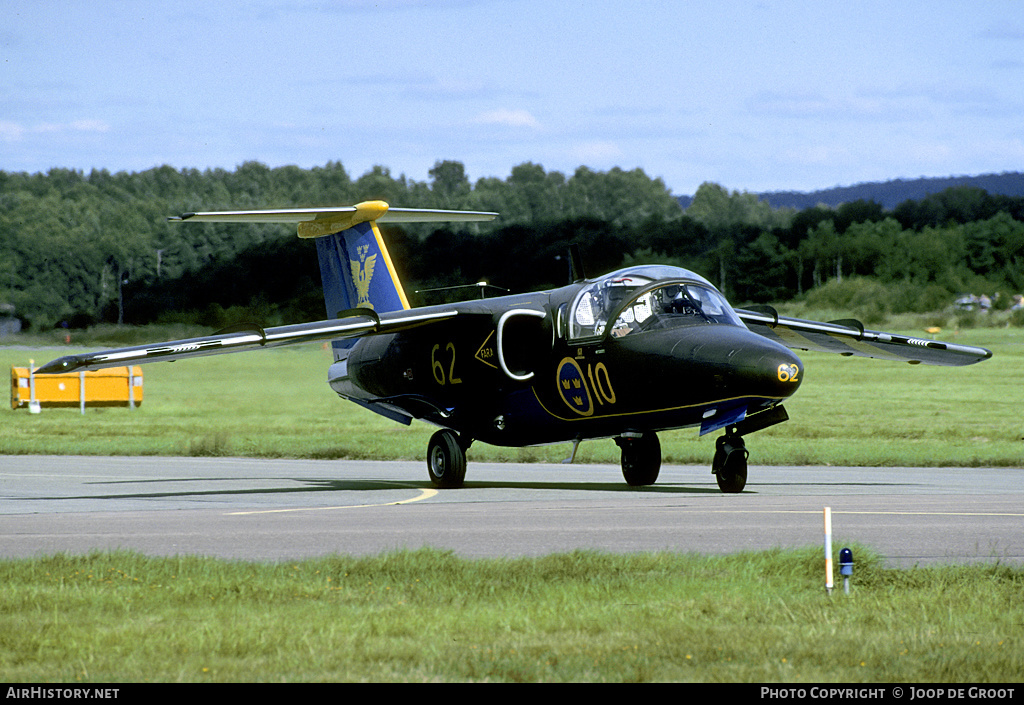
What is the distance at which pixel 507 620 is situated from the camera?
8281mm

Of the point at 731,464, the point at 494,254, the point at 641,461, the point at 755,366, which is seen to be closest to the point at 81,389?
the point at 494,254

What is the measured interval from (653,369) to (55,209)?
63265 millimetres

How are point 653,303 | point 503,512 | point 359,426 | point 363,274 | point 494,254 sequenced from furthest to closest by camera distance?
point 494,254 < point 359,426 < point 363,274 < point 653,303 < point 503,512

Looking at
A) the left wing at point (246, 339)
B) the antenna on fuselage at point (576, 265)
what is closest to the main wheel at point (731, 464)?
the antenna on fuselage at point (576, 265)

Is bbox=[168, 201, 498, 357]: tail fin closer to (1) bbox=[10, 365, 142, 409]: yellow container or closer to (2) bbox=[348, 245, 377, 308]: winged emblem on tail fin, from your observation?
(2) bbox=[348, 245, 377, 308]: winged emblem on tail fin

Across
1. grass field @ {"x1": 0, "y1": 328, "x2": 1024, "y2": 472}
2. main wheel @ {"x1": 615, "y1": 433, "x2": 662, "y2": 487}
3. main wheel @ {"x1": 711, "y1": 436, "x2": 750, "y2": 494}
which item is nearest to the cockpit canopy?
main wheel @ {"x1": 711, "y1": 436, "x2": 750, "y2": 494}

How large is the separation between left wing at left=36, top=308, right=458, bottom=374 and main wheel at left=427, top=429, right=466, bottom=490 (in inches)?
76.9

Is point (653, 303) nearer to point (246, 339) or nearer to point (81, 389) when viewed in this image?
point (246, 339)

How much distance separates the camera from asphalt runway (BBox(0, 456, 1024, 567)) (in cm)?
1273

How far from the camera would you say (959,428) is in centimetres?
3706

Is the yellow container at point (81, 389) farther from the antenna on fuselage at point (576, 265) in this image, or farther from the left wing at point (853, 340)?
the left wing at point (853, 340)

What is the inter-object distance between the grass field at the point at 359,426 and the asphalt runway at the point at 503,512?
14.6ft

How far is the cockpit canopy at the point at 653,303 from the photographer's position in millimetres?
17516

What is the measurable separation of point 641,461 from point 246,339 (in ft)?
21.8
